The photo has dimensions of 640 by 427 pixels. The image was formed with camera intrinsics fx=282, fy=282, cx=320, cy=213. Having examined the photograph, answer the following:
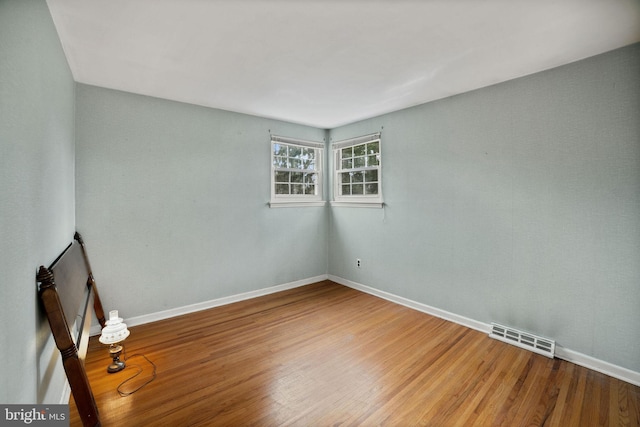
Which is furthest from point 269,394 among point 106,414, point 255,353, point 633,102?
point 633,102

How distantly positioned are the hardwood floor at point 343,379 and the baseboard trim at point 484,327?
72 millimetres

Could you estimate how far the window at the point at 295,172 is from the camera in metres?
4.25

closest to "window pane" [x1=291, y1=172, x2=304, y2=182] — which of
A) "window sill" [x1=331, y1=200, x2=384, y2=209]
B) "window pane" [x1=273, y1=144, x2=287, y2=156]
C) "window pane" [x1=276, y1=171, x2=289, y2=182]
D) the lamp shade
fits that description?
"window pane" [x1=276, y1=171, x2=289, y2=182]

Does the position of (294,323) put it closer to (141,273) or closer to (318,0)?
(141,273)

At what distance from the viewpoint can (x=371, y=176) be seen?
13.9ft

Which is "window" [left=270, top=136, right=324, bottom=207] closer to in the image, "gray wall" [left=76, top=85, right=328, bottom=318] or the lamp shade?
"gray wall" [left=76, top=85, right=328, bottom=318]

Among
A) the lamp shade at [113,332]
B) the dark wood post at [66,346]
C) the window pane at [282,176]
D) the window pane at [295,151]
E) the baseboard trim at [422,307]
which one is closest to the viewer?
the dark wood post at [66,346]

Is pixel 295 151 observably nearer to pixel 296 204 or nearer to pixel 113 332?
pixel 296 204

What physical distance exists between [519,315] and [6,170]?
3731 millimetres

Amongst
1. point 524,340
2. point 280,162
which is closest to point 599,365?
point 524,340

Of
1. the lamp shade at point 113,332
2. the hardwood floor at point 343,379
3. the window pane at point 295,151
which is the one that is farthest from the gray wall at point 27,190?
the window pane at point 295,151

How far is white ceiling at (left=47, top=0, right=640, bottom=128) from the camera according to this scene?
67.1 inches

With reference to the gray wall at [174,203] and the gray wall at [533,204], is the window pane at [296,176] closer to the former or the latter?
the gray wall at [174,203]

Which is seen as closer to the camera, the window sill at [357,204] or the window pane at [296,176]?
the window sill at [357,204]
